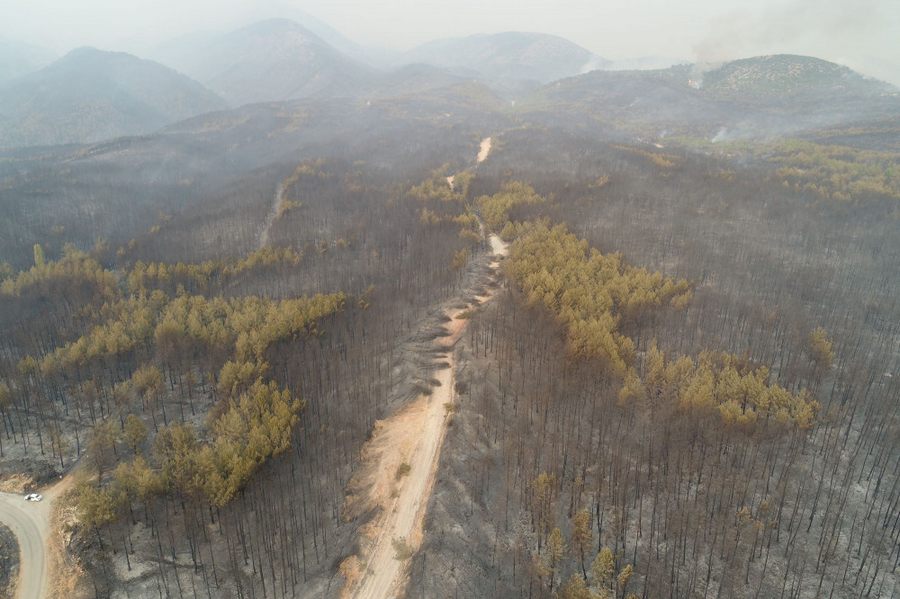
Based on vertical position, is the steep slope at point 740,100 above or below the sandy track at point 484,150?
above

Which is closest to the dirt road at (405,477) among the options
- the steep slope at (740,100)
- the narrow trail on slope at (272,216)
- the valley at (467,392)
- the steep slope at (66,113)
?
the valley at (467,392)

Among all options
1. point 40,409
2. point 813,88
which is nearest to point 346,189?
point 40,409

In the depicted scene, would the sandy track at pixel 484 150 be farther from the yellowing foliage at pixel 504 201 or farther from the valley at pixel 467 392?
the yellowing foliage at pixel 504 201

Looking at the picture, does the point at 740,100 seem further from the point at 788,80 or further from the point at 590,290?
the point at 590,290

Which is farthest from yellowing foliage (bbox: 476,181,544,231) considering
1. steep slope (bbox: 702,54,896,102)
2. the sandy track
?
steep slope (bbox: 702,54,896,102)

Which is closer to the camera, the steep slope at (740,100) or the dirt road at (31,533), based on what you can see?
the dirt road at (31,533)

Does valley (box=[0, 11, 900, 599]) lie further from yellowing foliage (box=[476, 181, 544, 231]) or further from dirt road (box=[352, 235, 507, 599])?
yellowing foliage (box=[476, 181, 544, 231])

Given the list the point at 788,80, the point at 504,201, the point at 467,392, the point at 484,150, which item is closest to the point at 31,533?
the point at 467,392
